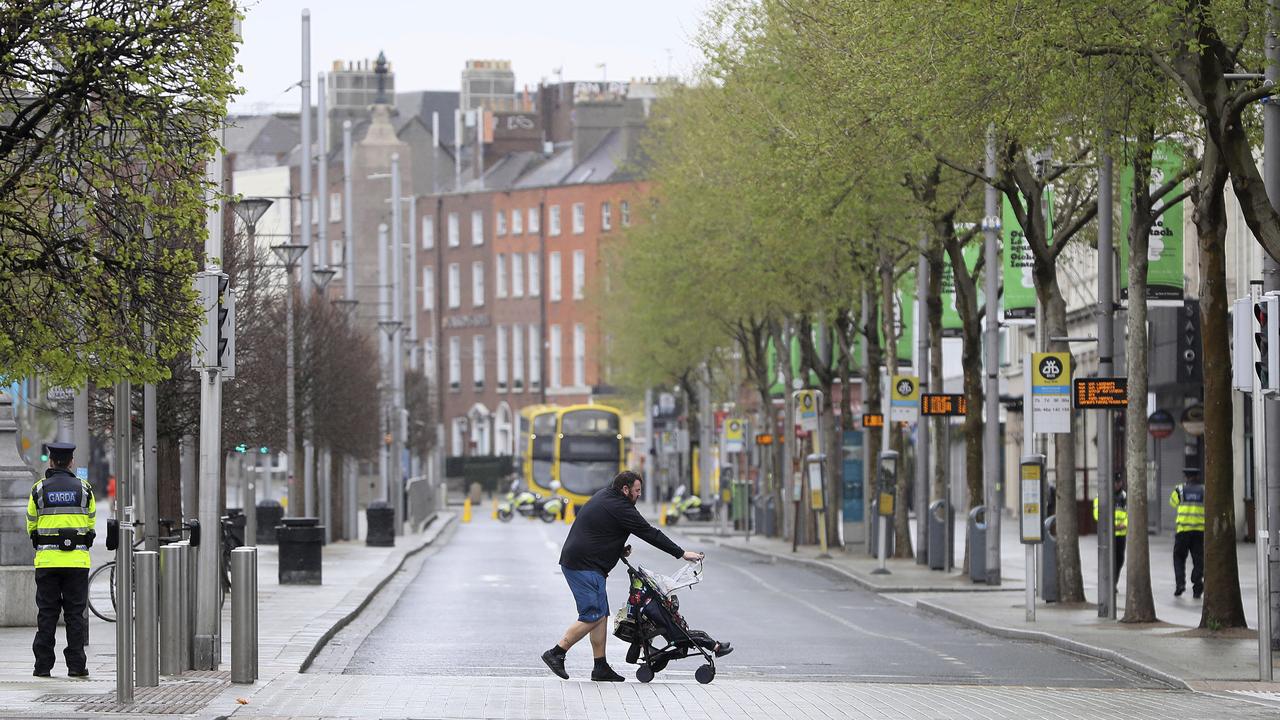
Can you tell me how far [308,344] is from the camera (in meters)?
41.9

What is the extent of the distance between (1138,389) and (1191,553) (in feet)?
20.3

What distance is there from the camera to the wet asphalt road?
1933 centimetres

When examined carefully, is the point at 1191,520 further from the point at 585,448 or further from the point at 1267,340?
the point at 585,448

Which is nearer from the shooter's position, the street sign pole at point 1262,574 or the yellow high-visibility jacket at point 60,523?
the yellow high-visibility jacket at point 60,523

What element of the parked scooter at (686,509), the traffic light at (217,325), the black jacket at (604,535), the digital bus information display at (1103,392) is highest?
the traffic light at (217,325)

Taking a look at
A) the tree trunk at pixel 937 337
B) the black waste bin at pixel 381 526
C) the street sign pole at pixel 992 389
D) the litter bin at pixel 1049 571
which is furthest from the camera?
the black waste bin at pixel 381 526

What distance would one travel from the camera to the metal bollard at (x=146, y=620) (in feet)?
49.9

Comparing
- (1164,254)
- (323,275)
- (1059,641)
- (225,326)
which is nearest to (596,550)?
(225,326)

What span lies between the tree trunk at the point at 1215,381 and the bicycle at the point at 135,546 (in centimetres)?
924

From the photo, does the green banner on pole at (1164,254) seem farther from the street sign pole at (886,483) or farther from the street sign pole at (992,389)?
the street sign pole at (886,483)

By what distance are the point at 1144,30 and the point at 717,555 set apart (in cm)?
3013

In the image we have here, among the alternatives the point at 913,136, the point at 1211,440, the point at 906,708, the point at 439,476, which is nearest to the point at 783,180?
the point at 913,136

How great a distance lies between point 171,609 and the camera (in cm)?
1641

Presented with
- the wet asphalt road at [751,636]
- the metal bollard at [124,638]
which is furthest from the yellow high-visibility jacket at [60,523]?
the wet asphalt road at [751,636]
